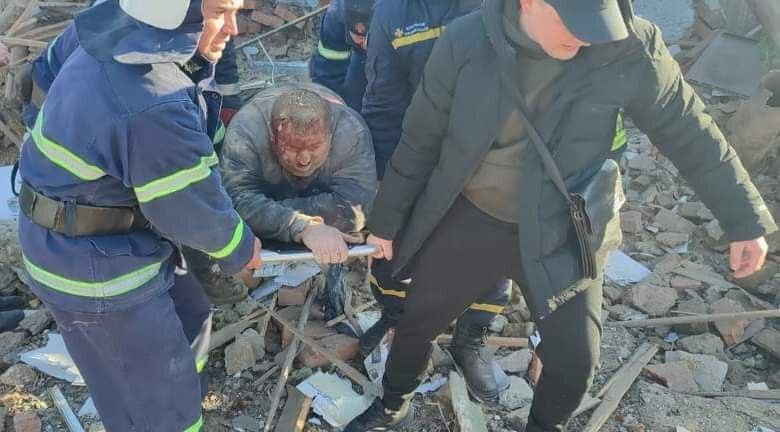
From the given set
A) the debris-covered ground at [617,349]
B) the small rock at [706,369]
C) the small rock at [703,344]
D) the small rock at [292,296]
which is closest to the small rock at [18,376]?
the debris-covered ground at [617,349]

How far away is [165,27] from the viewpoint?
2084 millimetres

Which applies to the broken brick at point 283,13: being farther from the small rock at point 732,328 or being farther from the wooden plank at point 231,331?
the small rock at point 732,328

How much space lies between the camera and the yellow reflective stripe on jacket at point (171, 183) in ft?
7.25

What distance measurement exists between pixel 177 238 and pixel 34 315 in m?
2.27

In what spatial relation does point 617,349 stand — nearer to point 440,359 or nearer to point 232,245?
point 440,359

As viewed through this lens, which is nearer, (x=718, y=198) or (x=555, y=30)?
(x=555, y=30)

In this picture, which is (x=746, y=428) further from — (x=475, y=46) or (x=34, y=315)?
(x=34, y=315)

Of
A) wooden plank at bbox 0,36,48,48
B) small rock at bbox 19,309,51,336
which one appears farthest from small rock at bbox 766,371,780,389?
wooden plank at bbox 0,36,48,48

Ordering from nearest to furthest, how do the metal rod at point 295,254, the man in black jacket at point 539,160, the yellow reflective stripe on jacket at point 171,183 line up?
1. the yellow reflective stripe on jacket at point 171,183
2. the man in black jacket at point 539,160
3. the metal rod at point 295,254

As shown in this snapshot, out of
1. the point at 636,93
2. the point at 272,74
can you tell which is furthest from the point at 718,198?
the point at 272,74

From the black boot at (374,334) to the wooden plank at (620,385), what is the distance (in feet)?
3.93

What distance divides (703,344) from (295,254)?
2.66 metres

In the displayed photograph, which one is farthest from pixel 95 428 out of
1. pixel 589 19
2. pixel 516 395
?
pixel 589 19

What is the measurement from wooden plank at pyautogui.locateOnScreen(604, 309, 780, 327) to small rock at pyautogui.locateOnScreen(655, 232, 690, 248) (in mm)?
995
